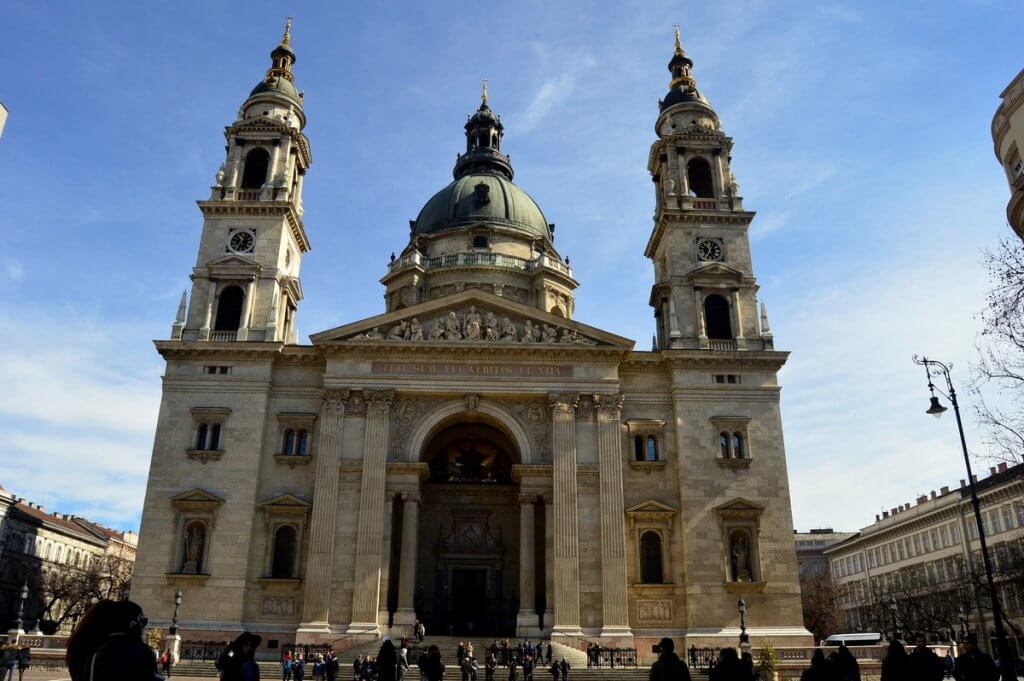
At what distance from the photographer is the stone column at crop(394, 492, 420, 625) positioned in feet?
115

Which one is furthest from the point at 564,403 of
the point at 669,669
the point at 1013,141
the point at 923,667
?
the point at 669,669

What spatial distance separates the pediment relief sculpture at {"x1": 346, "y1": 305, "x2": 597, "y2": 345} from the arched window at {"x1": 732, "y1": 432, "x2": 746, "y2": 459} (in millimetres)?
8009

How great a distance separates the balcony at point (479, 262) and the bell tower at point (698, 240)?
8.55 meters

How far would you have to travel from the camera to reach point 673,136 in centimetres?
4541

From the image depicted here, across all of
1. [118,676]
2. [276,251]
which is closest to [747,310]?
[276,251]

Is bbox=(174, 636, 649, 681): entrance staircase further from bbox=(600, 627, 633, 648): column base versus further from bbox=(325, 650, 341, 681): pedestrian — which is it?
bbox=(325, 650, 341, 681): pedestrian

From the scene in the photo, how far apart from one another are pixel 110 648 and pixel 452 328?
113 feet

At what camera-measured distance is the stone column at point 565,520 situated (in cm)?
3466

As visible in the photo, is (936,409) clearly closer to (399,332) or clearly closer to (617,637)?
(617,637)

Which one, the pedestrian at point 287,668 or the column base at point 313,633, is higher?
the column base at point 313,633

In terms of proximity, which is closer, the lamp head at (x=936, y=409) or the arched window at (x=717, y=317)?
the lamp head at (x=936, y=409)

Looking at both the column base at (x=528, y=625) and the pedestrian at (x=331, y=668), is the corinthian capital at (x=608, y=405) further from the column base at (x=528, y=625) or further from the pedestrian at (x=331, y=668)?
the pedestrian at (x=331, y=668)

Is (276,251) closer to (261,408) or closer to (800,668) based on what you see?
(261,408)

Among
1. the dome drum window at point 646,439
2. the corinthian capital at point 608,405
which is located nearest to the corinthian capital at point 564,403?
the corinthian capital at point 608,405
